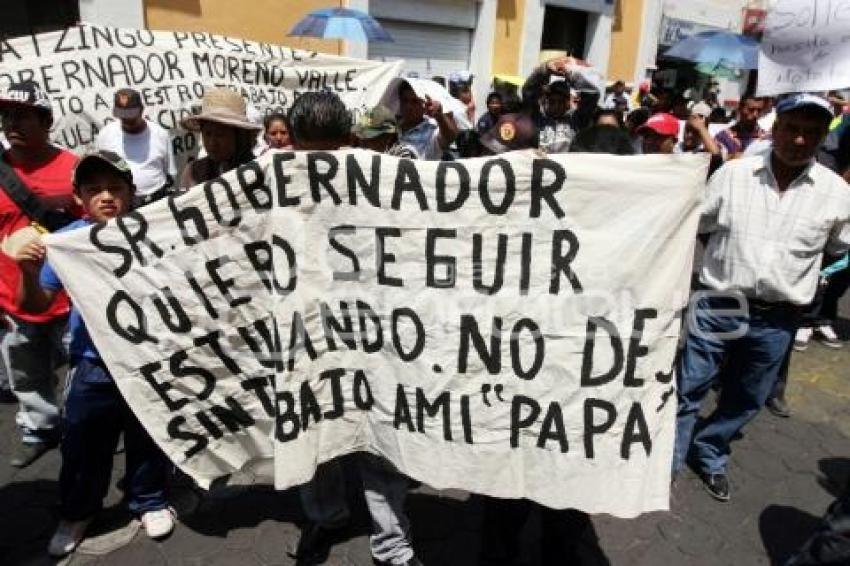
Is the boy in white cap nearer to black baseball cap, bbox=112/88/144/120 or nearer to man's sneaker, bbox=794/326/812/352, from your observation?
black baseball cap, bbox=112/88/144/120

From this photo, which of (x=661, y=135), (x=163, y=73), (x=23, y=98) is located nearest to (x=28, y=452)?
(x=23, y=98)

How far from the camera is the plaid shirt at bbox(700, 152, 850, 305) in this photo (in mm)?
3043

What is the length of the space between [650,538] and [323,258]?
2168 mm

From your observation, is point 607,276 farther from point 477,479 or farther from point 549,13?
point 549,13

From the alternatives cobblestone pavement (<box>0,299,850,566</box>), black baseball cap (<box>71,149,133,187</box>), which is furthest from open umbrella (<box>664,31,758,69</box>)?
black baseball cap (<box>71,149,133,187</box>)

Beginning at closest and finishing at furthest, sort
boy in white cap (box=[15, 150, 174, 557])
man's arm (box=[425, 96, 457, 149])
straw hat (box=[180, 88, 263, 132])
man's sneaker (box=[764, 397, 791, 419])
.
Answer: boy in white cap (box=[15, 150, 174, 557])
straw hat (box=[180, 88, 263, 132])
man's sneaker (box=[764, 397, 791, 419])
man's arm (box=[425, 96, 457, 149])

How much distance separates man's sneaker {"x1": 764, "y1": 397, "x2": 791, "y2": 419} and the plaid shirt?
1.77 meters

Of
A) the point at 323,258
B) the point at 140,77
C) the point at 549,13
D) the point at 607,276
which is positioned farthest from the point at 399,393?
the point at 549,13

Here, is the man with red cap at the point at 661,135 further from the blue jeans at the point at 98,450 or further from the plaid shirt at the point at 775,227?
→ the blue jeans at the point at 98,450

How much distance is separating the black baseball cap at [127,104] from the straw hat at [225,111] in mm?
1383

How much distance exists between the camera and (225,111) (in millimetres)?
3492

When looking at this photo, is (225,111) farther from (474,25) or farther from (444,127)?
(474,25)

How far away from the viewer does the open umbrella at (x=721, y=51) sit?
9.45m

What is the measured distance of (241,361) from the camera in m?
2.52
